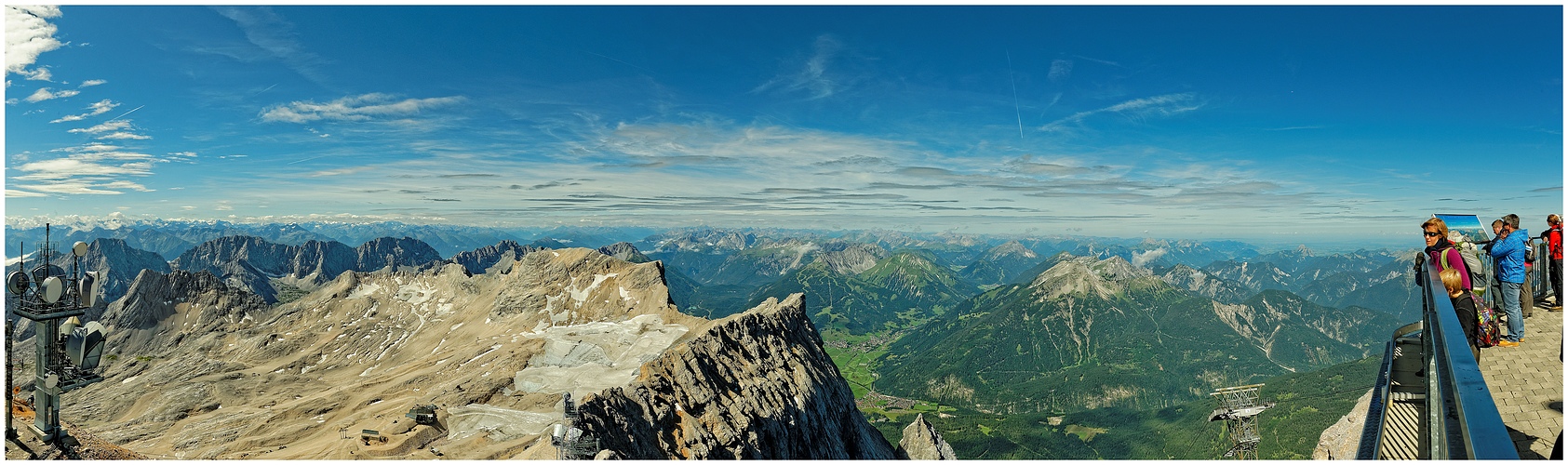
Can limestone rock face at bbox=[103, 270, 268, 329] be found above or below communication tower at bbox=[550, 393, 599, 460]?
below

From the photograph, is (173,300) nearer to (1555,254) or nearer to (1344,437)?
(1555,254)

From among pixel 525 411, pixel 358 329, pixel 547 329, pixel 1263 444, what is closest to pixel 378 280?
pixel 358 329

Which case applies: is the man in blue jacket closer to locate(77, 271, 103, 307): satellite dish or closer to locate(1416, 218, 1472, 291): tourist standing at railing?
locate(1416, 218, 1472, 291): tourist standing at railing

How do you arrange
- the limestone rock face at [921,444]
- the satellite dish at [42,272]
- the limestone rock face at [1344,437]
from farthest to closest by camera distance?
the limestone rock face at [921,444] < the limestone rock face at [1344,437] < the satellite dish at [42,272]

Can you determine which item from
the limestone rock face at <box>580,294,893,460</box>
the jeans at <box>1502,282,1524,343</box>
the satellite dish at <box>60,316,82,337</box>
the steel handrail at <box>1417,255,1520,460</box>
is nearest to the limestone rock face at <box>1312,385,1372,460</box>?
the jeans at <box>1502,282,1524,343</box>

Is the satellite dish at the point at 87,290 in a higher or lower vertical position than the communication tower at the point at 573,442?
higher

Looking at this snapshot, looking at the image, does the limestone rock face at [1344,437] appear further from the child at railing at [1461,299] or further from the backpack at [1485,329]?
the child at railing at [1461,299]

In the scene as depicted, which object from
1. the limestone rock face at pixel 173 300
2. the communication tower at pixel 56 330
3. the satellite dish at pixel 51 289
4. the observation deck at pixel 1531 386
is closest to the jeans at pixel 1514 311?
the observation deck at pixel 1531 386

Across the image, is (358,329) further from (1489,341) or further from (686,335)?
(1489,341)
